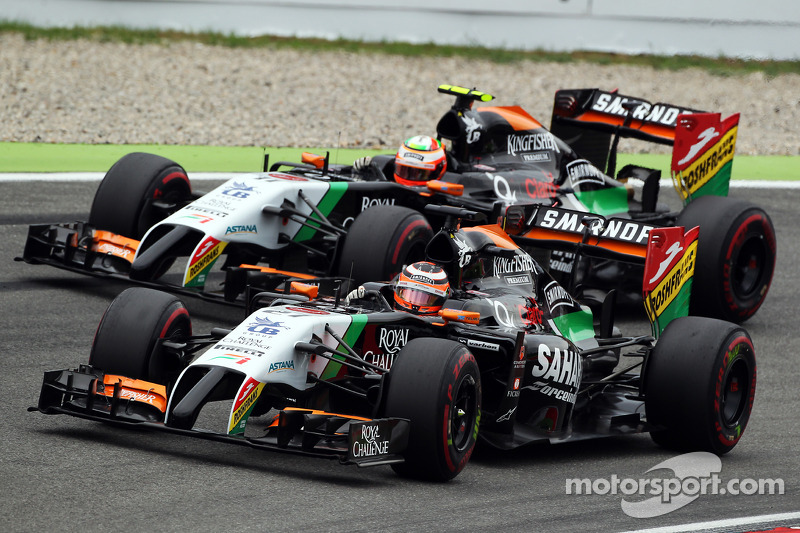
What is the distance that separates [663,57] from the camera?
28.1 meters

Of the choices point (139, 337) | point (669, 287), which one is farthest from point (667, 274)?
point (139, 337)

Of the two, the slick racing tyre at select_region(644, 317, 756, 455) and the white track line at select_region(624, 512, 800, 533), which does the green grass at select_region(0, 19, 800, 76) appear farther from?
the white track line at select_region(624, 512, 800, 533)

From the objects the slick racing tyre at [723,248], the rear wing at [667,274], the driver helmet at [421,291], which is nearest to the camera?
the driver helmet at [421,291]

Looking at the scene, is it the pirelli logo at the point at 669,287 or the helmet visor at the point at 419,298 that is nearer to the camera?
the helmet visor at the point at 419,298

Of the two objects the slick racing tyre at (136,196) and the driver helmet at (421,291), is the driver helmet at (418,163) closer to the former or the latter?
the slick racing tyre at (136,196)

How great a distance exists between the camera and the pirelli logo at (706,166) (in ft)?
44.7

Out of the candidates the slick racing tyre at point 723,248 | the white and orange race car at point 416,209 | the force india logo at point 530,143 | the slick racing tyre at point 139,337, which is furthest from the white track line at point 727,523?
the force india logo at point 530,143

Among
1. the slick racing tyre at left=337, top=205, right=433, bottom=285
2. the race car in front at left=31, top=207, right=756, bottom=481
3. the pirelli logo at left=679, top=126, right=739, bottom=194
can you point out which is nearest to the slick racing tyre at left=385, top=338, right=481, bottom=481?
the race car in front at left=31, top=207, right=756, bottom=481

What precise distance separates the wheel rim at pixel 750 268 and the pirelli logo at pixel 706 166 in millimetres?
799

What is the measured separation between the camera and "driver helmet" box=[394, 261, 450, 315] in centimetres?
888

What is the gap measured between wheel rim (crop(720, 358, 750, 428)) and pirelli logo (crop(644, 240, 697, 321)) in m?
0.78

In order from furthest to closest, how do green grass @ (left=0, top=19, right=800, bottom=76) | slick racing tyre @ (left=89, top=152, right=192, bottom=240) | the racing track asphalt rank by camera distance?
1. green grass @ (left=0, top=19, right=800, bottom=76)
2. slick racing tyre @ (left=89, top=152, right=192, bottom=240)
3. the racing track asphalt

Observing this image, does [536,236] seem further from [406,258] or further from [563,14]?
[563,14]

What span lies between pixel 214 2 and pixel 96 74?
299 centimetres
